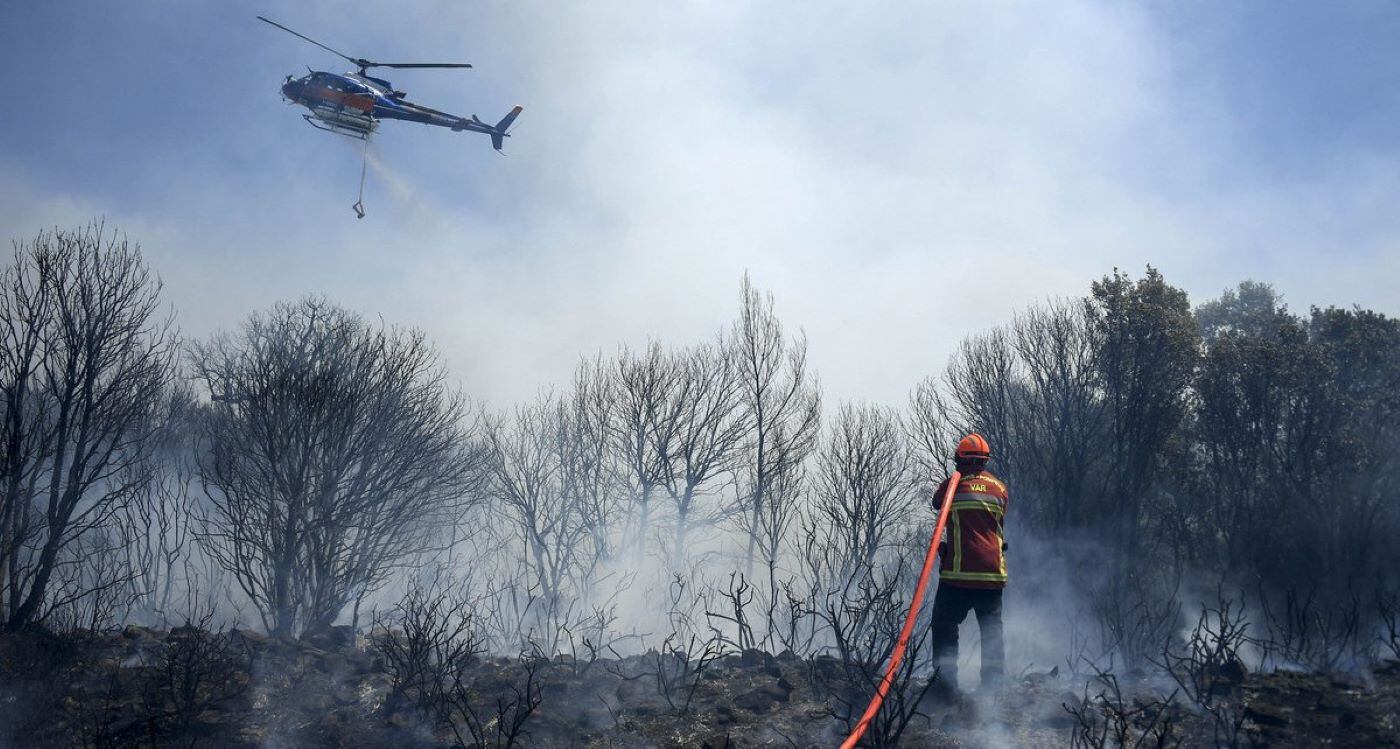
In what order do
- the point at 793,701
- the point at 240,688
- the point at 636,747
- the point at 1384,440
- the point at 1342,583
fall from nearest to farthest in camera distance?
the point at 636,747 < the point at 793,701 < the point at 240,688 < the point at 1342,583 < the point at 1384,440

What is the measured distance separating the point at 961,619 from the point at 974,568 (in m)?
0.54

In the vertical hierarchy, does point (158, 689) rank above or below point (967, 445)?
below

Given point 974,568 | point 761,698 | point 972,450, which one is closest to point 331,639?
point 761,698

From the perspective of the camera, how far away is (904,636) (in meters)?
5.78

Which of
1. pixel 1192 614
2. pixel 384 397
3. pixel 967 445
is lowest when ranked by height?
pixel 1192 614

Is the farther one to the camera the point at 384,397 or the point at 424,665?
the point at 384,397

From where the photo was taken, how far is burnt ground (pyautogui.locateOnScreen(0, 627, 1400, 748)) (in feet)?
18.3

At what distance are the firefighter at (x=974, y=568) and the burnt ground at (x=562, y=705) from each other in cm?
40

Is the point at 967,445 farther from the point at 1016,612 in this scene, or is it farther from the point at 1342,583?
the point at 1342,583

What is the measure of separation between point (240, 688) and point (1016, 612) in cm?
1661

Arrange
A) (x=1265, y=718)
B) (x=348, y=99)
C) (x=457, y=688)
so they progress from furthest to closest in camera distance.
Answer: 1. (x=348, y=99)
2. (x=457, y=688)
3. (x=1265, y=718)

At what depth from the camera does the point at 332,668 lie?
7.84m

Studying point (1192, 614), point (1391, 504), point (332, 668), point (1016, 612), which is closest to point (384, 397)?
point (332, 668)

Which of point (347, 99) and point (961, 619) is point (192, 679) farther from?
point (347, 99)
